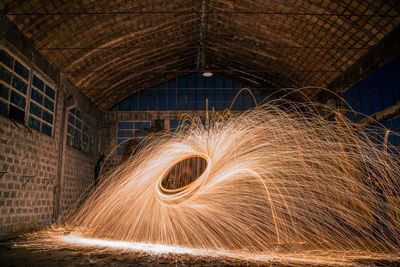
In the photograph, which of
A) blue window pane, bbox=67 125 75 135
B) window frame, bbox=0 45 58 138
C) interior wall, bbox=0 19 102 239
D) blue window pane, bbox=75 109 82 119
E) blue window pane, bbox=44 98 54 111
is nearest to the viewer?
interior wall, bbox=0 19 102 239

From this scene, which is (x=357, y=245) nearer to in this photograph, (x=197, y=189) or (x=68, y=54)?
(x=197, y=189)

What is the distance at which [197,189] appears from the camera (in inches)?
302

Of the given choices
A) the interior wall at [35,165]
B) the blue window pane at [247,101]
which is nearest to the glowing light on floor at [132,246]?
the interior wall at [35,165]

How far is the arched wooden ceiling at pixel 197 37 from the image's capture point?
907 centimetres

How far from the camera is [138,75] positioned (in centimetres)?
1497

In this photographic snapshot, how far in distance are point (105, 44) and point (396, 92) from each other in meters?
8.79

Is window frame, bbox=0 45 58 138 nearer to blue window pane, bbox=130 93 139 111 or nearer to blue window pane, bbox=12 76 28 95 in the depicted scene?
blue window pane, bbox=12 76 28 95

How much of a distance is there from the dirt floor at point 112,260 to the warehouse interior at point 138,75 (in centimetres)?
5

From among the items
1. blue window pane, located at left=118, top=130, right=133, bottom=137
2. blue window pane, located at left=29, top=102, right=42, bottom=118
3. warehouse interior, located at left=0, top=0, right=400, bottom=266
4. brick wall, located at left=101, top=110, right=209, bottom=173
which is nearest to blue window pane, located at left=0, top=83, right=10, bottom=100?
warehouse interior, located at left=0, top=0, right=400, bottom=266

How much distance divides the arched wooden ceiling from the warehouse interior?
0.14 ft

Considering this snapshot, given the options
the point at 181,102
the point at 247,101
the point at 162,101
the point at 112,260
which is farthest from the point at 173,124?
the point at 112,260

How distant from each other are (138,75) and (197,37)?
307 cm

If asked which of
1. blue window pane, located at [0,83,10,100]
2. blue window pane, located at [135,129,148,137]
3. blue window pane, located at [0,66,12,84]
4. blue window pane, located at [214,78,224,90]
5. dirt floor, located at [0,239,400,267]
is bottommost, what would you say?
dirt floor, located at [0,239,400,267]

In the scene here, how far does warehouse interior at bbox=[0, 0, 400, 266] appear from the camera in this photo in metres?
8.52
